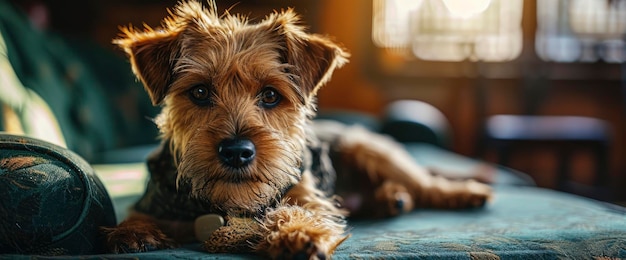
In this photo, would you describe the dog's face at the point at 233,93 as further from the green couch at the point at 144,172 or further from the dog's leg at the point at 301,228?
the green couch at the point at 144,172

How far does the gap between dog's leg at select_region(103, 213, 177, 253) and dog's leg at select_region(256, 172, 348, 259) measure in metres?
0.27

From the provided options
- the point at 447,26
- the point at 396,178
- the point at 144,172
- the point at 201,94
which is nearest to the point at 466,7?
the point at 447,26

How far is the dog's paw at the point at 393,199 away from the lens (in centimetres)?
241

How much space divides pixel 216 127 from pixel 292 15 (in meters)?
0.51

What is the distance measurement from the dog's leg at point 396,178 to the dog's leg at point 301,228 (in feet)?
2.38

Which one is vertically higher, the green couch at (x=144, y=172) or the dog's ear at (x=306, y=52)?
the dog's ear at (x=306, y=52)

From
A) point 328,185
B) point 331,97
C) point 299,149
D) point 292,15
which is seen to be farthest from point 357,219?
point 331,97

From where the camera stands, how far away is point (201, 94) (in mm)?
1800

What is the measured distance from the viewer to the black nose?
1581 millimetres

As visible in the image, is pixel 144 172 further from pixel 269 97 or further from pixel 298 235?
pixel 298 235

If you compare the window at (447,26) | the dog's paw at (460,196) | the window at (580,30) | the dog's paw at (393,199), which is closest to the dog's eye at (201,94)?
the dog's paw at (393,199)

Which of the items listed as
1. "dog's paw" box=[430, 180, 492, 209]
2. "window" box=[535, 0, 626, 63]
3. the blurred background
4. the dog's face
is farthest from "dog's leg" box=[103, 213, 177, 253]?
"window" box=[535, 0, 626, 63]

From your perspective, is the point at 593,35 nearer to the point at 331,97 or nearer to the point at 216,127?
the point at 331,97

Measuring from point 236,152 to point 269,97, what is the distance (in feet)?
1.00
